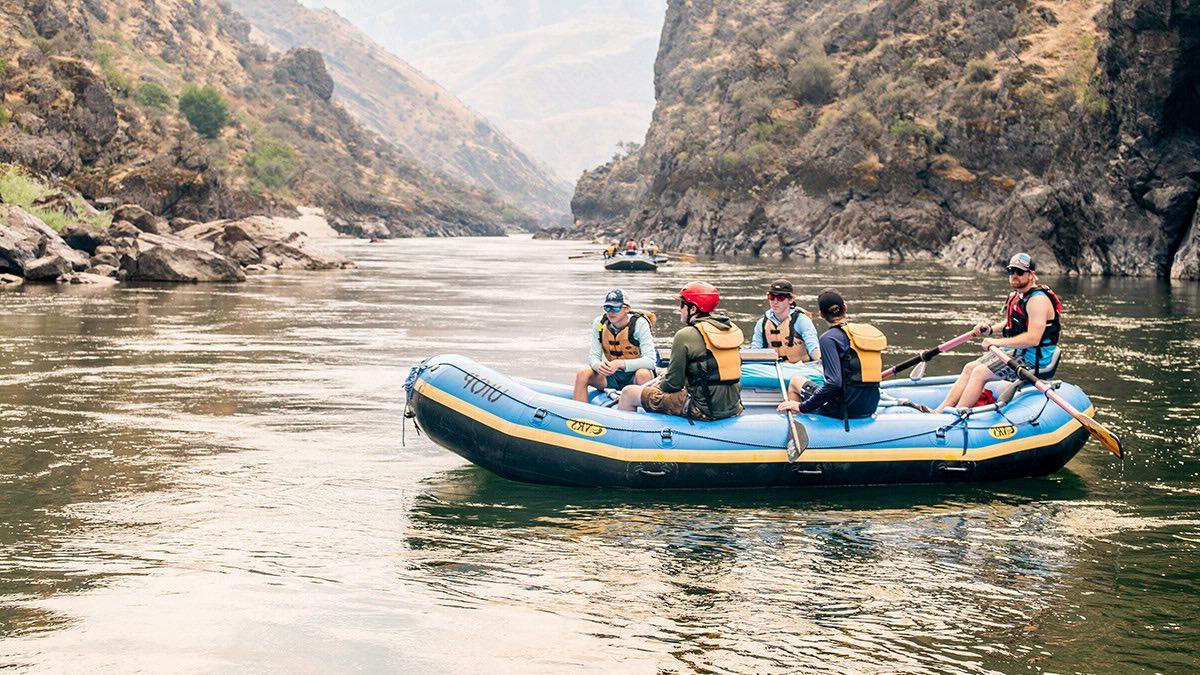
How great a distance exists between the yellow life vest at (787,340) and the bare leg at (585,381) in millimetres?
2168

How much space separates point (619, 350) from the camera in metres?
13.6

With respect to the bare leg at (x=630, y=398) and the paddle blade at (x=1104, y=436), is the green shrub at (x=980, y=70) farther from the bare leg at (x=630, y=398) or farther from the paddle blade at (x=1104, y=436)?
the bare leg at (x=630, y=398)

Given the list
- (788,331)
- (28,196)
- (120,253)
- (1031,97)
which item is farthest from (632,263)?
(788,331)

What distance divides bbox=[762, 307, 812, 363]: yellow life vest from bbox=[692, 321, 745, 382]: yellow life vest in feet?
7.15

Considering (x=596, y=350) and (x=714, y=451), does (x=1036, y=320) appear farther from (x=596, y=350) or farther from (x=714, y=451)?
(x=596, y=350)

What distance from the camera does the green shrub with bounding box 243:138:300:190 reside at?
133500 millimetres

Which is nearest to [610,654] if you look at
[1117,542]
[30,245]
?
[1117,542]

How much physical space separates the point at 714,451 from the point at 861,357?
5.83ft

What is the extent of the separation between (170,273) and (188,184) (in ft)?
93.1

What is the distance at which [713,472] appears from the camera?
11.9m

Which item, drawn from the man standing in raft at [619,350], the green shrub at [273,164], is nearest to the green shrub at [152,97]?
the green shrub at [273,164]

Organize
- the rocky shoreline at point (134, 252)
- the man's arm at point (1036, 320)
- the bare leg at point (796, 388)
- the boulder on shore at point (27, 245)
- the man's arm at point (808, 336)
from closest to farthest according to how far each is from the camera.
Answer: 1. the bare leg at point (796, 388)
2. the man's arm at point (1036, 320)
3. the man's arm at point (808, 336)
4. the boulder on shore at point (27, 245)
5. the rocky shoreline at point (134, 252)

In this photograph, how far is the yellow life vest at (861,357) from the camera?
12.1m

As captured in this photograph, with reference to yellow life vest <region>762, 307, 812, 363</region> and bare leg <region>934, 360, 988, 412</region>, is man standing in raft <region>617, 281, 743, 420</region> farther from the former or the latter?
bare leg <region>934, 360, 988, 412</region>
